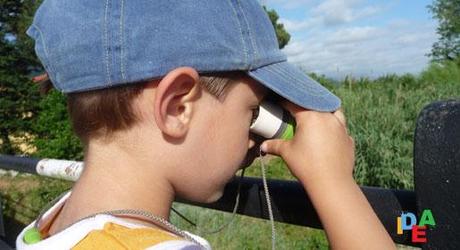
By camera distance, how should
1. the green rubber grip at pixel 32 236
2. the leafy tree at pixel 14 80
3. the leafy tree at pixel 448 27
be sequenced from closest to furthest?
the green rubber grip at pixel 32 236 → the leafy tree at pixel 14 80 → the leafy tree at pixel 448 27

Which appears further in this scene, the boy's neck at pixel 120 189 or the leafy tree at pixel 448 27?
the leafy tree at pixel 448 27

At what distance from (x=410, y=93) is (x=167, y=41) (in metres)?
8.30

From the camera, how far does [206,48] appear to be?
4.01 ft

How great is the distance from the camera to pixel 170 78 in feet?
3.92

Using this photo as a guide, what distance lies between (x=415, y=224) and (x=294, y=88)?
0.46 m

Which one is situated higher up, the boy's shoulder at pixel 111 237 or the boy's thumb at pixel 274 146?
the boy's thumb at pixel 274 146

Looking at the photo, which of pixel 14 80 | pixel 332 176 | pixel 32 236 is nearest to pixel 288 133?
pixel 332 176

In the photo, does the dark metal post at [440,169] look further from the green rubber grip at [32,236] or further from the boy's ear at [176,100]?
the green rubber grip at [32,236]

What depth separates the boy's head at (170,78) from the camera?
1.21 m

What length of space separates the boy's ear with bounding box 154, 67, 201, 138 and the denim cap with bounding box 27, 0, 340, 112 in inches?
1.0

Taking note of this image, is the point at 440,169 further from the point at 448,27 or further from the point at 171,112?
the point at 448,27

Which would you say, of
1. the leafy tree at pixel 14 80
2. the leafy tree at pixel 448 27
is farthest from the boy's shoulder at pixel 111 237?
the leafy tree at pixel 448 27

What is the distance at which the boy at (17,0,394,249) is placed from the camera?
1.21 meters

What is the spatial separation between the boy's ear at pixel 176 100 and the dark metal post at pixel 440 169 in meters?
0.48
